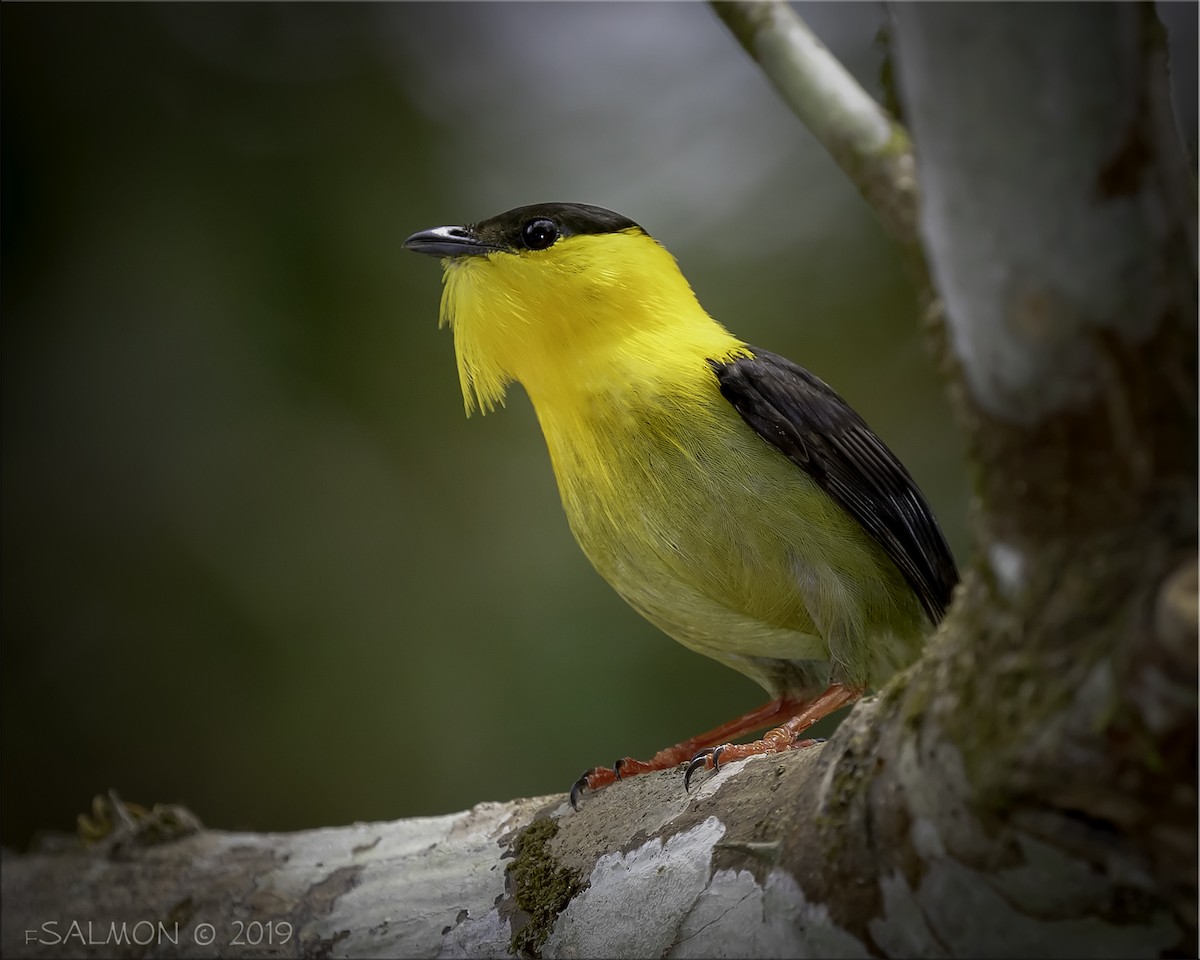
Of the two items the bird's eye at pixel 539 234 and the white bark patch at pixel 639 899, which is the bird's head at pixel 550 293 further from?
the white bark patch at pixel 639 899

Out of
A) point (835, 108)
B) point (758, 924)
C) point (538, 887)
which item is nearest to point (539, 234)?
point (835, 108)

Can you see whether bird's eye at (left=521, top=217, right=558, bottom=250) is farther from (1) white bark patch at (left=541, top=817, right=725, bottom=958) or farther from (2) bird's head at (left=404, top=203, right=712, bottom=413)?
(1) white bark patch at (left=541, top=817, right=725, bottom=958)

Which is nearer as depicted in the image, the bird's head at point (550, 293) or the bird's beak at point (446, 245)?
the bird's head at point (550, 293)

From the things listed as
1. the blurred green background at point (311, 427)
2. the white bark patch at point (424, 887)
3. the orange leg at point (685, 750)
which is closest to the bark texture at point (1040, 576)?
the white bark patch at point (424, 887)

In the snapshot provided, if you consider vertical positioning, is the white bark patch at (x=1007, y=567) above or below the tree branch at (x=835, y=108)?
below

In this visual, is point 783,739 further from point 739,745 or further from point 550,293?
point 550,293

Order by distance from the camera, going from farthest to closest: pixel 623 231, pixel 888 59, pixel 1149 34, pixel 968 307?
pixel 623 231
pixel 888 59
pixel 968 307
pixel 1149 34

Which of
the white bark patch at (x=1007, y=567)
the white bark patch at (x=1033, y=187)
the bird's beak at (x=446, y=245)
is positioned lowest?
the white bark patch at (x=1007, y=567)

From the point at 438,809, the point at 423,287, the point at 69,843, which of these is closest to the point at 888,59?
the point at 69,843

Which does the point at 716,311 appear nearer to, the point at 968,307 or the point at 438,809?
the point at 438,809
